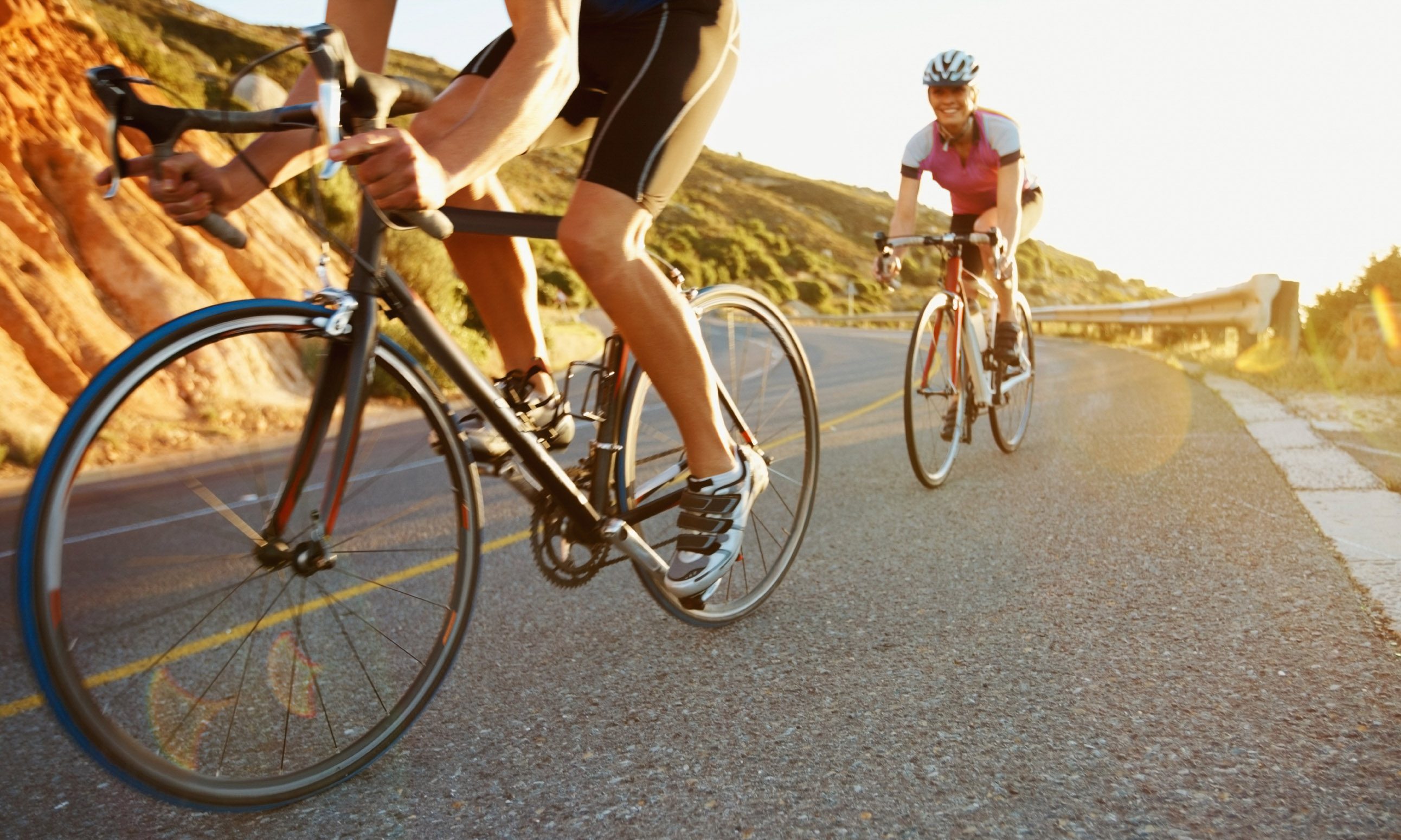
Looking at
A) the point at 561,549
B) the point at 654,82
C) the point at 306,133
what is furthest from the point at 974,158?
the point at 306,133

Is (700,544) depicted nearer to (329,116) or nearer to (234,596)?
(329,116)

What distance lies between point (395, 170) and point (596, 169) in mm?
794

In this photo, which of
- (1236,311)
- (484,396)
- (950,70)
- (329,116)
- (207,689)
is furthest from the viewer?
(1236,311)

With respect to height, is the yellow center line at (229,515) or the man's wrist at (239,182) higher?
the man's wrist at (239,182)

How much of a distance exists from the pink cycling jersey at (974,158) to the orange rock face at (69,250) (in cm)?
647

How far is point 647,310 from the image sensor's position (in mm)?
2482

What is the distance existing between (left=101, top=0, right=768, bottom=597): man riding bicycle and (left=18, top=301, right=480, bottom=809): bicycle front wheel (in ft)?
1.05

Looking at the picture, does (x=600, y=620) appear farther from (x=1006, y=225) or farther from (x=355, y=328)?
(x=1006, y=225)

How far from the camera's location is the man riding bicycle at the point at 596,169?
1.97m

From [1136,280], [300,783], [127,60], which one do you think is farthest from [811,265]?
[300,783]

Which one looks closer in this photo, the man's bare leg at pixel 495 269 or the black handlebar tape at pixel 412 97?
the black handlebar tape at pixel 412 97

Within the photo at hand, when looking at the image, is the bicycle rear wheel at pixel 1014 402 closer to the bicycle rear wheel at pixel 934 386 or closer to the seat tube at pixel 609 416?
the bicycle rear wheel at pixel 934 386

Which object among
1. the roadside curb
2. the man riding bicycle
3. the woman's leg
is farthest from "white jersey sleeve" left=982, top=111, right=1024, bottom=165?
the man riding bicycle

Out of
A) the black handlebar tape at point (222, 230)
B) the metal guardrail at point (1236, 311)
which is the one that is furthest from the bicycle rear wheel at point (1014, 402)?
the metal guardrail at point (1236, 311)
